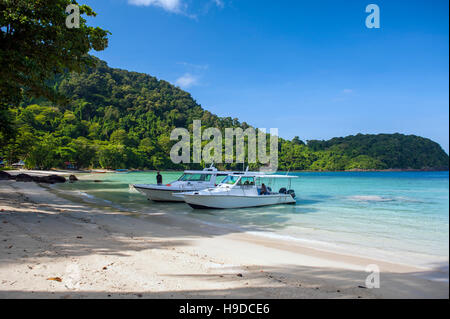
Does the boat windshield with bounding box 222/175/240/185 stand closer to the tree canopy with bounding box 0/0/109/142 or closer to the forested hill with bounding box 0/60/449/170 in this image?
the tree canopy with bounding box 0/0/109/142

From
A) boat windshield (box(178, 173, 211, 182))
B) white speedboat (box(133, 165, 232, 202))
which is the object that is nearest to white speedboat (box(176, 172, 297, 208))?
white speedboat (box(133, 165, 232, 202))

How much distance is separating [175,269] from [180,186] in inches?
591

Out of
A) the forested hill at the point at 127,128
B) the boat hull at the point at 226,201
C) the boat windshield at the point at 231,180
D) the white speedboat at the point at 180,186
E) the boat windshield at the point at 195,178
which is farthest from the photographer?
the forested hill at the point at 127,128

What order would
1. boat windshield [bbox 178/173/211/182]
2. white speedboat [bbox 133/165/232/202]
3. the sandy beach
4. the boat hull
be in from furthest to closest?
1. boat windshield [bbox 178/173/211/182]
2. white speedboat [bbox 133/165/232/202]
3. the boat hull
4. the sandy beach

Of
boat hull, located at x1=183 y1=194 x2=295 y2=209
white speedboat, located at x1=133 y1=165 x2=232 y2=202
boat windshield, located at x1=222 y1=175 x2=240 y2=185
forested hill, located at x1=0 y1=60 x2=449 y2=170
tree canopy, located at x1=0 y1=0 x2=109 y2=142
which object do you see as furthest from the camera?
forested hill, located at x1=0 y1=60 x2=449 y2=170

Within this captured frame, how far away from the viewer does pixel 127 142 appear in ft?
361

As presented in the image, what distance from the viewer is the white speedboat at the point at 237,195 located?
16.2 meters

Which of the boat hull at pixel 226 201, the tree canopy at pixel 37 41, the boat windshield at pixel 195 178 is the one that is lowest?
the boat hull at pixel 226 201

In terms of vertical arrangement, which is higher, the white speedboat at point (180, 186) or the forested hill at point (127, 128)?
the forested hill at point (127, 128)

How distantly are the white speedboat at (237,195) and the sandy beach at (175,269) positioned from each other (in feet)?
24.0

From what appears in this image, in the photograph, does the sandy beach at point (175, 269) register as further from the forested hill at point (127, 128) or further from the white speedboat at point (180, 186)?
the forested hill at point (127, 128)

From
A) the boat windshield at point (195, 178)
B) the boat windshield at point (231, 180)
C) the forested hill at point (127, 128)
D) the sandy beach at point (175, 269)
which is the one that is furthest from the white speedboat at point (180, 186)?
the forested hill at point (127, 128)

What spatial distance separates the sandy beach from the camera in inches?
158
